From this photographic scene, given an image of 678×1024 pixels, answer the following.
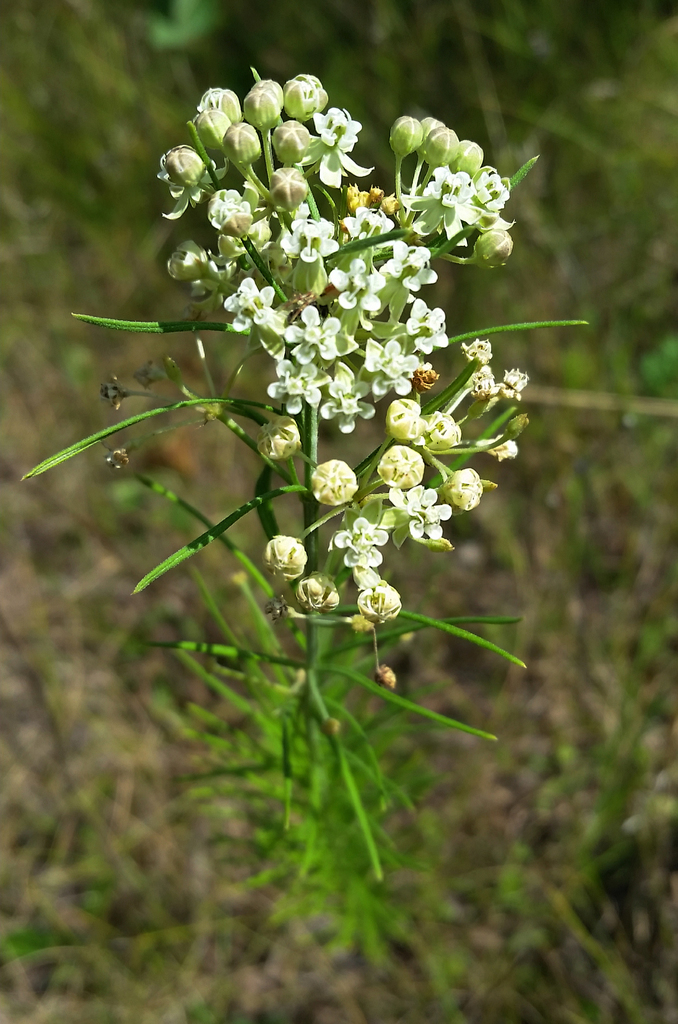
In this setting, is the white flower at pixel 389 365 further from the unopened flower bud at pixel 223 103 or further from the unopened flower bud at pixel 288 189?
the unopened flower bud at pixel 223 103

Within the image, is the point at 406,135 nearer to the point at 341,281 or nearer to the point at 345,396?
the point at 341,281

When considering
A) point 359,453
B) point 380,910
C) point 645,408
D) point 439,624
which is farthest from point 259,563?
point 439,624

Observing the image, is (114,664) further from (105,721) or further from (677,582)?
(677,582)

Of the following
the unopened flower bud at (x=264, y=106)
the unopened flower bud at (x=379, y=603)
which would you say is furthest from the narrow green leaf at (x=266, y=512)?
the unopened flower bud at (x=264, y=106)

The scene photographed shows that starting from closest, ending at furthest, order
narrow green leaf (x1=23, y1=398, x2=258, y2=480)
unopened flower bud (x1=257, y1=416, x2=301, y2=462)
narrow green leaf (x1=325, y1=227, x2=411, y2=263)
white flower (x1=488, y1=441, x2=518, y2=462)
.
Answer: narrow green leaf (x1=325, y1=227, x2=411, y2=263) → narrow green leaf (x1=23, y1=398, x2=258, y2=480) → unopened flower bud (x1=257, y1=416, x2=301, y2=462) → white flower (x1=488, y1=441, x2=518, y2=462)

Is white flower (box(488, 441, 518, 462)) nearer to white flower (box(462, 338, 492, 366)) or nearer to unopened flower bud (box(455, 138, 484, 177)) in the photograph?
white flower (box(462, 338, 492, 366))

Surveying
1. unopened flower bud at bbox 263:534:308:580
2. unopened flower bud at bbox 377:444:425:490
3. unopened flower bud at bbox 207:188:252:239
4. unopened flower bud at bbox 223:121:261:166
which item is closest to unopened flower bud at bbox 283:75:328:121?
unopened flower bud at bbox 223:121:261:166

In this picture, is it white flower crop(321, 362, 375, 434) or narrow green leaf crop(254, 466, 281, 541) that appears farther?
narrow green leaf crop(254, 466, 281, 541)
